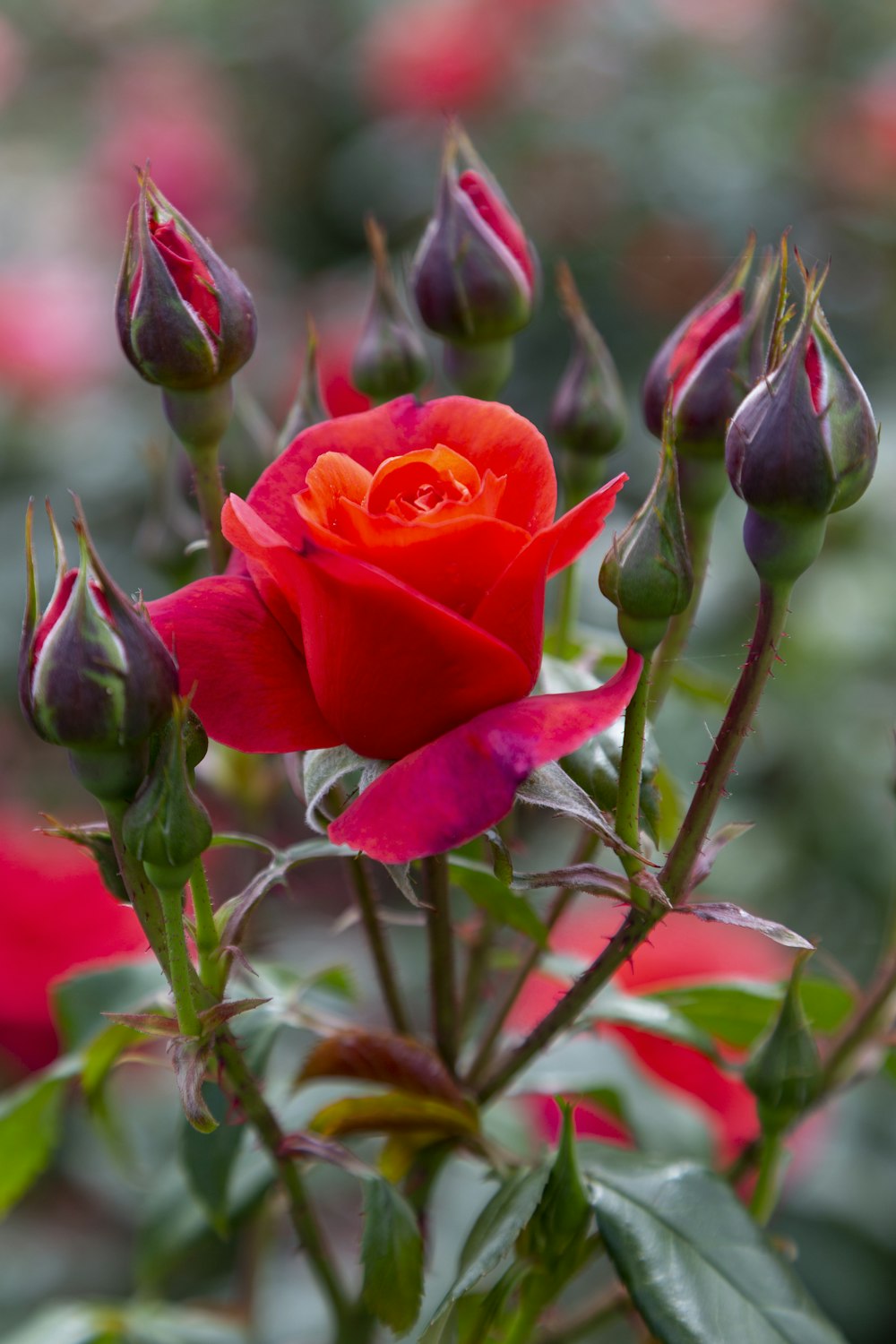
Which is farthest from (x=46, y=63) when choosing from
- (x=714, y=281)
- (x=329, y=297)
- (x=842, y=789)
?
(x=842, y=789)

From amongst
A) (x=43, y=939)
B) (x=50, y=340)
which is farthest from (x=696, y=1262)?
(x=50, y=340)

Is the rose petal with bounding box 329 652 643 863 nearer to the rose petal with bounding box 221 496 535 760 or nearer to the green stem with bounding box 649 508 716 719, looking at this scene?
the rose petal with bounding box 221 496 535 760

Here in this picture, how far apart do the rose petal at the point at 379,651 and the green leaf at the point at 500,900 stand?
0.13 m

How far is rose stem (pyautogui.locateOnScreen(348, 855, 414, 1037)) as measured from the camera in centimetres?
62

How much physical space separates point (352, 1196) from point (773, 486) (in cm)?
104

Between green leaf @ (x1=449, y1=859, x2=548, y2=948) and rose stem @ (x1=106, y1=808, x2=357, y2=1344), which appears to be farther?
green leaf @ (x1=449, y1=859, x2=548, y2=948)

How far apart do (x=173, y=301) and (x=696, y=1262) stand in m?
0.41

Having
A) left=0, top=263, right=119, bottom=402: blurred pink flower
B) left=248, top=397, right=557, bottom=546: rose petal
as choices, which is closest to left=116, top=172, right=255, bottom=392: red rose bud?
left=248, top=397, right=557, bottom=546: rose petal

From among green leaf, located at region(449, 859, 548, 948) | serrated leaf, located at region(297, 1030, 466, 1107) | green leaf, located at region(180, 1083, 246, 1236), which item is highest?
green leaf, located at region(449, 859, 548, 948)

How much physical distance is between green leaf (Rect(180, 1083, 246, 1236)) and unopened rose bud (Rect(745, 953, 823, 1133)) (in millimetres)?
237

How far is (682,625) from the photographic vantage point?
2.04 ft

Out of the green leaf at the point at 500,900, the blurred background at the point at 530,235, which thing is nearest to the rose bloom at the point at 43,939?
the blurred background at the point at 530,235

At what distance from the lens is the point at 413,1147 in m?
0.65

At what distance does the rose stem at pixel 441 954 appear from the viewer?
1.79ft
